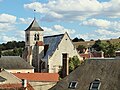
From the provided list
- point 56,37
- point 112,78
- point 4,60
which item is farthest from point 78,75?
point 56,37

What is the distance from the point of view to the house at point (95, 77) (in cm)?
3023

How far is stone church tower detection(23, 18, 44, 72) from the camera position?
103m

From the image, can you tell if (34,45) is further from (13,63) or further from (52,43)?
(13,63)

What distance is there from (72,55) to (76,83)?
225ft

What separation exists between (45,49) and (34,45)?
3.82 metres

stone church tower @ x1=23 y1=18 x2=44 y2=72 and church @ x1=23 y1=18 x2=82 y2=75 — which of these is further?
stone church tower @ x1=23 y1=18 x2=44 y2=72

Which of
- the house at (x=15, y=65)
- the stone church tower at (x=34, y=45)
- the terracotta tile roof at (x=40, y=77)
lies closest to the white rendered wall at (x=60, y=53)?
the stone church tower at (x=34, y=45)

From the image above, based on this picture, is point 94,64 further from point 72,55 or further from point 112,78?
point 72,55

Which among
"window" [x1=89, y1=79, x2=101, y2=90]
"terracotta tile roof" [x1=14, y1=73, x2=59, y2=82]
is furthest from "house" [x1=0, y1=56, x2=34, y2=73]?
"window" [x1=89, y1=79, x2=101, y2=90]

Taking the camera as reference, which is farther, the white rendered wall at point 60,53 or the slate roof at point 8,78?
the white rendered wall at point 60,53

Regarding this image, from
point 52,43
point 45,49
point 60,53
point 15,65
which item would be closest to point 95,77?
point 15,65

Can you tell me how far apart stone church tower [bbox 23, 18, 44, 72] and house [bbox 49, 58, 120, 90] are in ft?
227

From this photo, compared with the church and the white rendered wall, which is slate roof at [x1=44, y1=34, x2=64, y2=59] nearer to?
the church

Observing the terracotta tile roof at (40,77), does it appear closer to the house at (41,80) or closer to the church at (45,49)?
the house at (41,80)
